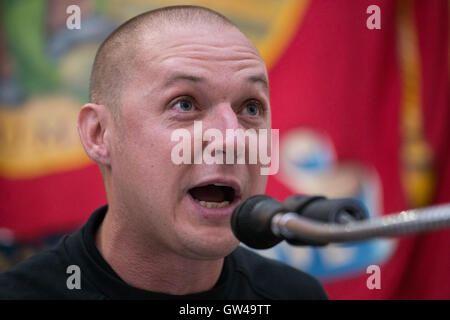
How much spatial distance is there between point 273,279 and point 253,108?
1.56 feet

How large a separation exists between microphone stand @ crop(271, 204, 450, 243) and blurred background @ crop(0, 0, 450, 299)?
1.57m

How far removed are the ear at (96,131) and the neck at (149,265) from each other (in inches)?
6.0

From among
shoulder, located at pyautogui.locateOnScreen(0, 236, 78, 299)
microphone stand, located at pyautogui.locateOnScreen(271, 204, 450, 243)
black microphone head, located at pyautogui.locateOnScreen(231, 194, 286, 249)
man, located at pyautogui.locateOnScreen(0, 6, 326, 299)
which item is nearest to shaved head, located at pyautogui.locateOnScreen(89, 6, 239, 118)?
man, located at pyautogui.locateOnScreen(0, 6, 326, 299)

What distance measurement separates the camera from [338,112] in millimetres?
2334

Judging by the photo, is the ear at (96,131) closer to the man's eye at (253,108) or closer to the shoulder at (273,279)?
the man's eye at (253,108)

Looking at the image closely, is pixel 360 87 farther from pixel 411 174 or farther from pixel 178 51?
pixel 178 51

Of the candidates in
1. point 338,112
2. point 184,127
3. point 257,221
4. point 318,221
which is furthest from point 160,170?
point 338,112

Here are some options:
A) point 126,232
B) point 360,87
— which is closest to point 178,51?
point 126,232

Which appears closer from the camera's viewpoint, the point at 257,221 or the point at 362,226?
the point at 362,226

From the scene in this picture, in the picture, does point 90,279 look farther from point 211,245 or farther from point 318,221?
point 318,221

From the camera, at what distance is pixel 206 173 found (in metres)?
1.06

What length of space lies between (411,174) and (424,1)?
74cm
